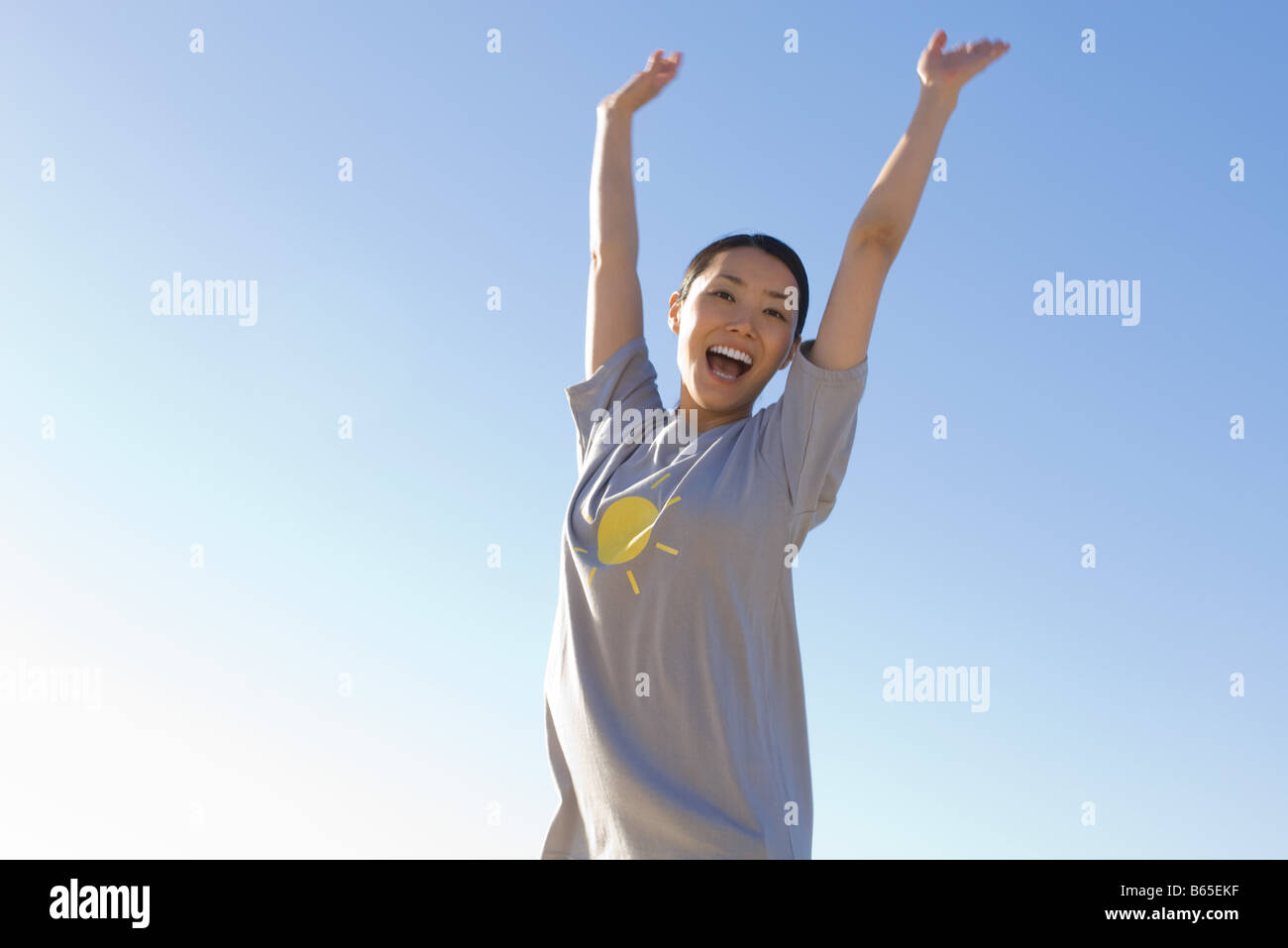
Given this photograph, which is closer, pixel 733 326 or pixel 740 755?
pixel 740 755

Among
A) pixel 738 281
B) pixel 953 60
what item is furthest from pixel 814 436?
pixel 953 60

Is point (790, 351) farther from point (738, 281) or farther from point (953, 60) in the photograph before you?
point (953, 60)

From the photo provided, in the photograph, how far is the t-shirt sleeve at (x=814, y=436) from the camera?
3.38 metres

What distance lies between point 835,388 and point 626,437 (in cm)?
84

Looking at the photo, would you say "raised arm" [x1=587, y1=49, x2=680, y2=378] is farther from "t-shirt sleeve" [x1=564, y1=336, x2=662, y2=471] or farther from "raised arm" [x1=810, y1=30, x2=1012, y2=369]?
"raised arm" [x1=810, y1=30, x2=1012, y2=369]

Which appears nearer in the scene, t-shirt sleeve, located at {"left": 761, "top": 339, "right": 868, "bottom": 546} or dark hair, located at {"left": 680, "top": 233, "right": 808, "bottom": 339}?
t-shirt sleeve, located at {"left": 761, "top": 339, "right": 868, "bottom": 546}

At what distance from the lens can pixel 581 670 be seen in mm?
3422

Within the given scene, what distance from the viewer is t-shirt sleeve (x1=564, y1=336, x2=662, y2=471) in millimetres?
4156

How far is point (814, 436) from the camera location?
11.1ft

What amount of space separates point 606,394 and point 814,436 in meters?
1.01

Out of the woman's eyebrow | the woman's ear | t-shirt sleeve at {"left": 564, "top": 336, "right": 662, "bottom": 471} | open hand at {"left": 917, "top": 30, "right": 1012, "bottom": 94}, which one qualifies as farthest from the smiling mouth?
open hand at {"left": 917, "top": 30, "right": 1012, "bottom": 94}

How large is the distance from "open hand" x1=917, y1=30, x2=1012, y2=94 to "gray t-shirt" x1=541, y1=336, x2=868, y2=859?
3.00 feet
